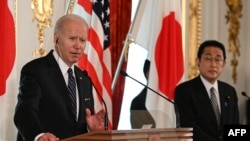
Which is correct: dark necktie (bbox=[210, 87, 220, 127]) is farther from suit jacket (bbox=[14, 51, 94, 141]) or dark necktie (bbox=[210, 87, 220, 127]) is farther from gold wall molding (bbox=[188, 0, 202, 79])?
gold wall molding (bbox=[188, 0, 202, 79])

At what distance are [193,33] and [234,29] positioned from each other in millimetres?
909

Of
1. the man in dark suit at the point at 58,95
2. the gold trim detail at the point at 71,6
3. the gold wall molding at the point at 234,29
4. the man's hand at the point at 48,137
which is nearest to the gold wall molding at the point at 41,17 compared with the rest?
the gold trim detail at the point at 71,6

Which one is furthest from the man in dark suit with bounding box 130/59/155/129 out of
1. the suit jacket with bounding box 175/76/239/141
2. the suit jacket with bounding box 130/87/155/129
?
the suit jacket with bounding box 175/76/239/141

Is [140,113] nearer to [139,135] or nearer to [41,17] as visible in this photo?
[41,17]

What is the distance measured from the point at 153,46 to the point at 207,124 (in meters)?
1.61

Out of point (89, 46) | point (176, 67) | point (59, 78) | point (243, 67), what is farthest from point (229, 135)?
point (243, 67)

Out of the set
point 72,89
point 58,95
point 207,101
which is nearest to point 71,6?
point 207,101

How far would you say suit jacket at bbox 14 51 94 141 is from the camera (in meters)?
3.44

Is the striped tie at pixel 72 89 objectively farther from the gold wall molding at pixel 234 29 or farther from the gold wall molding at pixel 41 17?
the gold wall molding at pixel 234 29

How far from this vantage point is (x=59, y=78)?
3.68 meters

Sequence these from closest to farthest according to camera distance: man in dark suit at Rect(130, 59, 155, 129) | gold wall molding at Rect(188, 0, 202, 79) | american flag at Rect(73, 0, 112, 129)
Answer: american flag at Rect(73, 0, 112, 129) → man in dark suit at Rect(130, 59, 155, 129) → gold wall molding at Rect(188, 0, 202, 79)

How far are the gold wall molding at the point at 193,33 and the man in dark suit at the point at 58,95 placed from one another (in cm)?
327

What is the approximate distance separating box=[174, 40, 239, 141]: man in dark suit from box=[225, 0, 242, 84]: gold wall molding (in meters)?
2.60

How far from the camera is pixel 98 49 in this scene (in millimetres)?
5242
